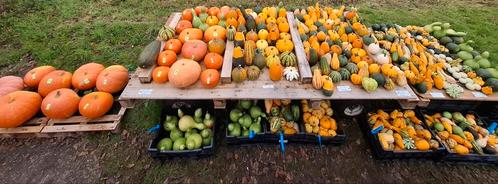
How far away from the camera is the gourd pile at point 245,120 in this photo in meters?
3.69

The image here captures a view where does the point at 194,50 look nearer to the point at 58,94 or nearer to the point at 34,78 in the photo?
the point at 58,94

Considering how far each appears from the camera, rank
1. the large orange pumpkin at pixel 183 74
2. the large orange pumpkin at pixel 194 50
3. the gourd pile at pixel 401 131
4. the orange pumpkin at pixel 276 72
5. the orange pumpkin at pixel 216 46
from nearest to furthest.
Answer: the large orange pumpkin at pixel 183 74 → the orange pumpkin at pixel 276 72 → the gourd pile at pixel 401 131 → the large orange pumpkin at pixel 194 50 → the orange pumpkin at pixel 216 46

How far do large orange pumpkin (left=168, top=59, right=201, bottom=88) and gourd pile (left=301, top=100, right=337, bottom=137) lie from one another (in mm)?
1722

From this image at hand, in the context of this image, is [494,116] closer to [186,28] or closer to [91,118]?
[186,28]

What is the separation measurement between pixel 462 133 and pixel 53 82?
6379 millimetres

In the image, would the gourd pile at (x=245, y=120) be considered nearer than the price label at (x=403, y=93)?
No

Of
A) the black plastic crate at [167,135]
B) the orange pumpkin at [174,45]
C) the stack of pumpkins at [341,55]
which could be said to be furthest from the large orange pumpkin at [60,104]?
the stack of pumpkins at [341,55]

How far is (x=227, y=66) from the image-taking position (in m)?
3.61

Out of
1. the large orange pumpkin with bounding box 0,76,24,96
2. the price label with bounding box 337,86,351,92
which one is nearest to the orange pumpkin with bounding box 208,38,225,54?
the price label with bounding box 337,86,351,92

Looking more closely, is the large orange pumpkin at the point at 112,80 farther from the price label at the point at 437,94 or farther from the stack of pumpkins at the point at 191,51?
the price label at the point at 437,94

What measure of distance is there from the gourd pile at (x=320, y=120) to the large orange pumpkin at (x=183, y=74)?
172cm

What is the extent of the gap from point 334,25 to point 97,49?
207 inches

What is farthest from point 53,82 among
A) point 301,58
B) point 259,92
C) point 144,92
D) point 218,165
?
point 301,58

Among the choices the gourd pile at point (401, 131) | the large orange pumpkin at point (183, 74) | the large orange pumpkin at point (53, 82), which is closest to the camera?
the large orange pumpkin at point (183, 74)
